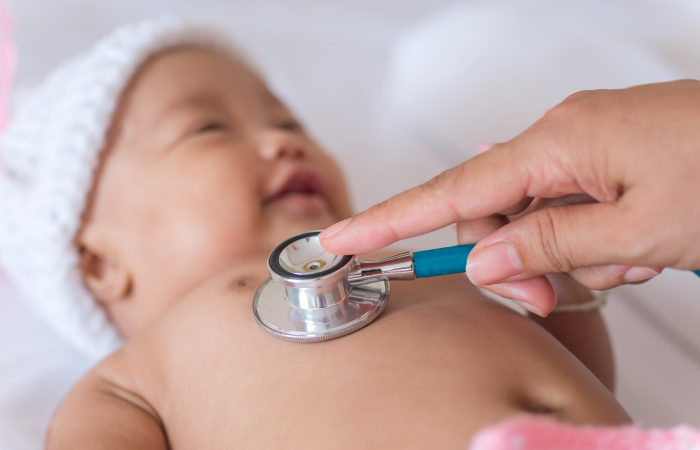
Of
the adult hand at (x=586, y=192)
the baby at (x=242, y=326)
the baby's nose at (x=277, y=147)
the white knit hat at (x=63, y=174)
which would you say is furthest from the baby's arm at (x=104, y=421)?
the baby's nose at (x=277, y=147)

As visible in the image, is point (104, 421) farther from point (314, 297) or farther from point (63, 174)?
point (63, 174)

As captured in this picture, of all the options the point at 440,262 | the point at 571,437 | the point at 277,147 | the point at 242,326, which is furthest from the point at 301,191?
the point at 571,437

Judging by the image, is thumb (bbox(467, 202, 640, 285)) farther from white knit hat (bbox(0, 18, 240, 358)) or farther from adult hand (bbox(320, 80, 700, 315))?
white knit hat (bbox(0, 18, 240, 358))

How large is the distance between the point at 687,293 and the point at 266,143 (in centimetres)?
94

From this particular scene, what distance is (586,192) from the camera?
67cm

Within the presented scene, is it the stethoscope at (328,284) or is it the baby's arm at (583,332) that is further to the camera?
the baby's arm at (583,332)

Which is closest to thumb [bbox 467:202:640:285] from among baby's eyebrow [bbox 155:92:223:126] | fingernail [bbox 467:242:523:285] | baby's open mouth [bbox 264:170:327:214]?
fingernail [bbox 467:242:523:285]

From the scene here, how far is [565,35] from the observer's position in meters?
1.62

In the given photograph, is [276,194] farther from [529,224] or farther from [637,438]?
[637,438]

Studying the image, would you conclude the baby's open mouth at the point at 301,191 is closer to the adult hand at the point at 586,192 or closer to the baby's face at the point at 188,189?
the baby's face at the point at 188,189

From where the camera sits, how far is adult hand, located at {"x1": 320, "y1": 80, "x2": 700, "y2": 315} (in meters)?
0.60

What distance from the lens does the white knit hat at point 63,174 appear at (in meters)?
1.20

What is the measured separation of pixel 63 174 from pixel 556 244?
3.34ft

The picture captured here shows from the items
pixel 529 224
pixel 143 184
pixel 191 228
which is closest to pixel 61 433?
pixel 191 228
